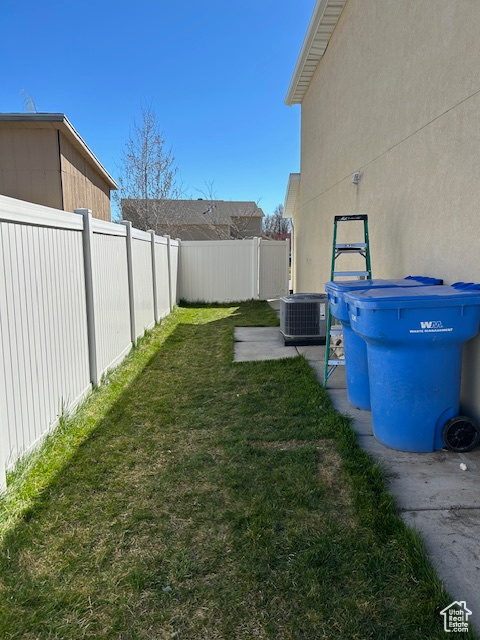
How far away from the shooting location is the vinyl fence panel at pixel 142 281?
688 centimetres

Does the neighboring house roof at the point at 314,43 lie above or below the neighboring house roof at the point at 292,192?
above

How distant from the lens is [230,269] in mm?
13352

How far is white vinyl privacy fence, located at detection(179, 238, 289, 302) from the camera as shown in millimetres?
13219

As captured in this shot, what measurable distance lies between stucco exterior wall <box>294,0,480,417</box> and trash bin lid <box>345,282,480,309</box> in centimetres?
30

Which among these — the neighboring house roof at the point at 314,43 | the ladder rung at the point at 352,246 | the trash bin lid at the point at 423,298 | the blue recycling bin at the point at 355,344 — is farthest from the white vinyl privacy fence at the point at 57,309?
the neighboring house roof at the point at 314,43

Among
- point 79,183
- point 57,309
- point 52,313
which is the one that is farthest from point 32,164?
point 52,313

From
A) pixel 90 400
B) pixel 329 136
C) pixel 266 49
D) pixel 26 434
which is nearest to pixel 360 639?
pixel 26 434

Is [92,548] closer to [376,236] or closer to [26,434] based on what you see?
[26,434]

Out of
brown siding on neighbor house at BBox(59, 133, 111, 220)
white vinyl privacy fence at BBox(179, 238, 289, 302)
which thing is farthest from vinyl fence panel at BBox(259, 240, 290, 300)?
brown siding on neighbor house at BBox(59, 133, 111, 220)

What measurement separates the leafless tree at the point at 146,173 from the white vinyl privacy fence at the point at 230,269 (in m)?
8.38

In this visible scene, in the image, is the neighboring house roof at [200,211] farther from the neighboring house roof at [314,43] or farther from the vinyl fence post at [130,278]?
the vinyl fence post at [130,278]

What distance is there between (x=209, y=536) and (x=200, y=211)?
1096 inches

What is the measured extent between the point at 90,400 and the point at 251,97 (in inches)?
754

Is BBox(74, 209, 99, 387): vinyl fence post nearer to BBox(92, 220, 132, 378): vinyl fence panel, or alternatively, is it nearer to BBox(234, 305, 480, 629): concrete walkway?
BBox(92, 220, 132, 378): vinyl fence panel
